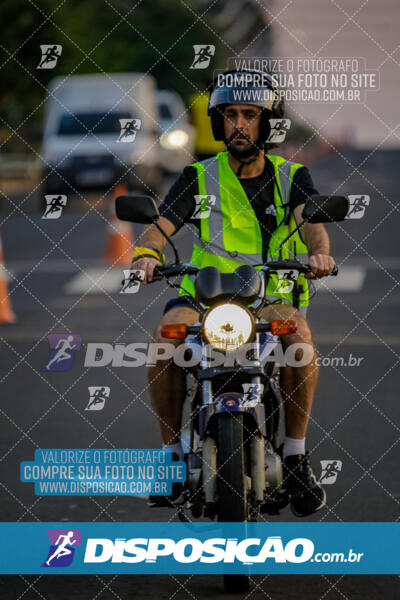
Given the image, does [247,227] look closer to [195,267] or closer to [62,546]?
[195,267]

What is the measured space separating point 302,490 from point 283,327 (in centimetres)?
84

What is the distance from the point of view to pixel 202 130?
62.5ft

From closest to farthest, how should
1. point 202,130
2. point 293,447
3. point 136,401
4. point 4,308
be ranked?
point 293,447, point 136,401, point 4,308, point 202,130

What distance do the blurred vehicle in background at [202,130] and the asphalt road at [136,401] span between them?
1.80 m

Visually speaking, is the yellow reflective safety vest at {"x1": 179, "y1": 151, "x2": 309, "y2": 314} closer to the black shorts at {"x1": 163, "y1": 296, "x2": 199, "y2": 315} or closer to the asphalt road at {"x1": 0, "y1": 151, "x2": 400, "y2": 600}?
the black shorts at {"x1": 163, "y1": 296, "x2": 199, "y2": 315}

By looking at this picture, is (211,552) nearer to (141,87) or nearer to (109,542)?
(109,542)

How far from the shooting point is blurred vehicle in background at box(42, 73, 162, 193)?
103 ft

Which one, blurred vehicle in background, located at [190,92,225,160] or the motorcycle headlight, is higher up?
blurred vehicle in background, located at [190,92,225,160]

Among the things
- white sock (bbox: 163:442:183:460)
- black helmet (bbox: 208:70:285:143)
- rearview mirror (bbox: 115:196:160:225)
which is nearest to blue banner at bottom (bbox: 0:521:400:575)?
white sock (bbox: 163:442:183:460)

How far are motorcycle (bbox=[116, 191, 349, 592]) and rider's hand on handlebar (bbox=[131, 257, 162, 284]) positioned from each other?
→ 99 millimetres

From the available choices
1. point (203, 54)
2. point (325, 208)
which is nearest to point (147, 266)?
point (325, 208)

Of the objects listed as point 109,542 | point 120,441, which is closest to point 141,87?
point 120,441

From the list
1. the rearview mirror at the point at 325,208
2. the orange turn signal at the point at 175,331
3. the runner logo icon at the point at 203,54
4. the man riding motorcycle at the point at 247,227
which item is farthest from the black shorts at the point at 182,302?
the runner logo icon at the point at 203,54

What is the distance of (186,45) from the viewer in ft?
253
